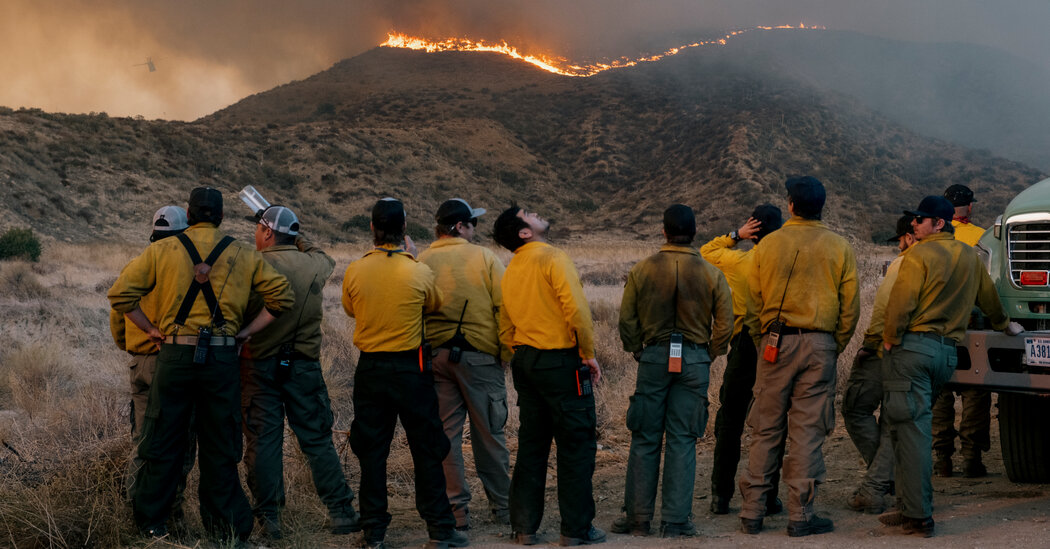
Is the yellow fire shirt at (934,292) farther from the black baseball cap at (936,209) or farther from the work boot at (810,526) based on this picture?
the work boot at (810,526)

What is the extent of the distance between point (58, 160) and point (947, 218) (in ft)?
143

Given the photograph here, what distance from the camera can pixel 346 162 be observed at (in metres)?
54.9

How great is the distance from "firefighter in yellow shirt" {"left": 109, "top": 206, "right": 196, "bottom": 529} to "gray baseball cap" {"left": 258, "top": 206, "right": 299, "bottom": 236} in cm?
49

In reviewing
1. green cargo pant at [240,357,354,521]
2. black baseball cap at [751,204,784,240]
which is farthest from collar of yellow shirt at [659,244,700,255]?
green cargo pant at [240,357,354,521]

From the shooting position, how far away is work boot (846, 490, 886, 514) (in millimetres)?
6332

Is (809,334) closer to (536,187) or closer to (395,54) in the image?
(536,187)

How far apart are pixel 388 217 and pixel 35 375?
22.6ft

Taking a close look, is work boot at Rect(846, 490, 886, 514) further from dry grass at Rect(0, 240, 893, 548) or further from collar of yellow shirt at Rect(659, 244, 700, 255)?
dry grass at Rect(0, 240, 893, 548)

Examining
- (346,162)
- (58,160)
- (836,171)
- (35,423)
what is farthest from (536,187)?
(35,423)

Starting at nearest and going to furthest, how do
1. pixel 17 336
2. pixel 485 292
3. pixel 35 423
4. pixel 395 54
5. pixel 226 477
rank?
pixel 226 477, pixel 485 292, pixel 35 423, pixel 17 336, pixel 395 54

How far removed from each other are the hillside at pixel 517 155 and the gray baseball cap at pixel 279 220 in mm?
29498

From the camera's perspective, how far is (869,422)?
6.39 meters

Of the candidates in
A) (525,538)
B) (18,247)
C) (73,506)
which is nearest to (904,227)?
(525,538)

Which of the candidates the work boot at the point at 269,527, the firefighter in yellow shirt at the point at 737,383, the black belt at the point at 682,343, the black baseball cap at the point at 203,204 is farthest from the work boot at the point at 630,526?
the black baseball cap at the point at 203,204
